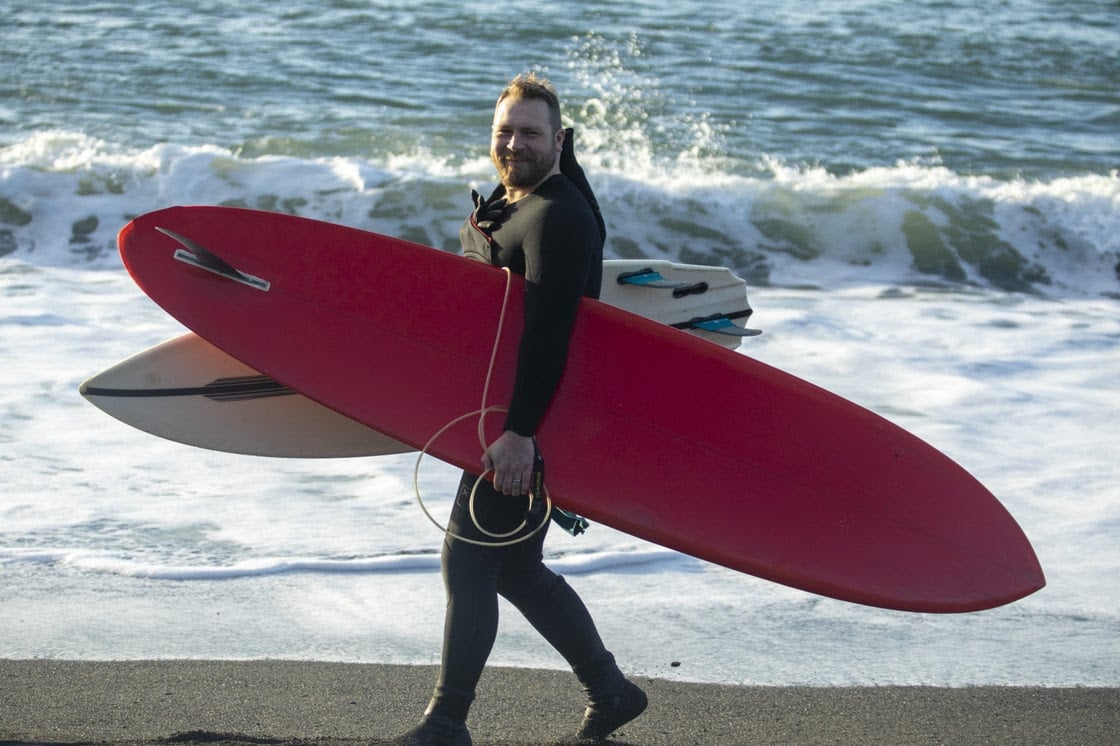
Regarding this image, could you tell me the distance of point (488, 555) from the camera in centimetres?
237

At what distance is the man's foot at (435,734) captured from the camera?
7.66ft

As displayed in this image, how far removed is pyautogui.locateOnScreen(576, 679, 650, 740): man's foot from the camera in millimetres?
2502

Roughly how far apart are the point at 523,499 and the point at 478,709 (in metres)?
0.56

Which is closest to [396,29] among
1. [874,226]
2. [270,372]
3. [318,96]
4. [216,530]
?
[318,96]

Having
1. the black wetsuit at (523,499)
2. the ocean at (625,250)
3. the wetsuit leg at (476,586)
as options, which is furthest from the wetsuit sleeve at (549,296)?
the ocean at (625,250)

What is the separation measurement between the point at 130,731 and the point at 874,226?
6727mm

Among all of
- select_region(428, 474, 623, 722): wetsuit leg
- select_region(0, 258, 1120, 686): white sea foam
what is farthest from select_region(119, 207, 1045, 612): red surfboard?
select_region(0, 258, 1120, 686): white sea foam

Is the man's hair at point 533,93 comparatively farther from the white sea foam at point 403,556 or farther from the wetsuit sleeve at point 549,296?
the white sea foam at point 403,556

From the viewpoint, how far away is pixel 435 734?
2.34 metres

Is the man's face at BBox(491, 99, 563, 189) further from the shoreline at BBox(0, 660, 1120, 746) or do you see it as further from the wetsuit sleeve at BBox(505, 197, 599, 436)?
the shoreline at BBox(0, 660, 1120, 746)

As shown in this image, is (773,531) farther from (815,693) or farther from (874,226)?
(874,226)

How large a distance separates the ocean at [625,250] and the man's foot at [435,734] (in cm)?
58

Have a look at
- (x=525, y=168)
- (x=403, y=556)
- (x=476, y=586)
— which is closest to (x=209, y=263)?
(x=525, y=168)

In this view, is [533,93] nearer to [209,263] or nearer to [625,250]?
[209,263]
